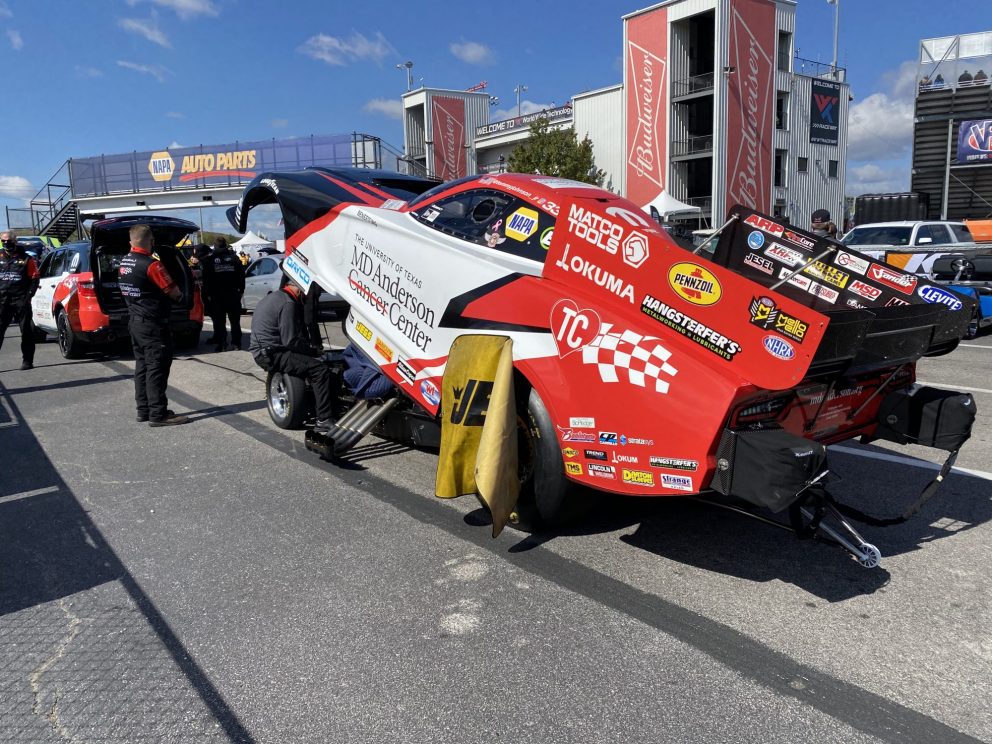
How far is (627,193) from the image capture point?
34312 millimetres

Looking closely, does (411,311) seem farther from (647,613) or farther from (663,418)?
(647,613)

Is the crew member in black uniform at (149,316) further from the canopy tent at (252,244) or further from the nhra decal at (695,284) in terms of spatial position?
the canopy tent at (252,244)

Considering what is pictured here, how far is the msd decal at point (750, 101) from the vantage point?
30547 millimetres

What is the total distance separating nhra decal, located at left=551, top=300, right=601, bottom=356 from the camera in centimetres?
360

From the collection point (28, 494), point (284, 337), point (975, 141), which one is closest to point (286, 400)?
point (284, 337)

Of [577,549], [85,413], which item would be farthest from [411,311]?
[85,413]

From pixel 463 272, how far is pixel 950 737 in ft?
10.3

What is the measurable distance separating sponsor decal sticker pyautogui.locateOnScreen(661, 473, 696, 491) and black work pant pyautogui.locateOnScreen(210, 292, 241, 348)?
33.1ft

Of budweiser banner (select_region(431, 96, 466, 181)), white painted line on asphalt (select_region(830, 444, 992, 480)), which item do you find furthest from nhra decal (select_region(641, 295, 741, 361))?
budweiser banner (select_region(431, 96, 466, 181))

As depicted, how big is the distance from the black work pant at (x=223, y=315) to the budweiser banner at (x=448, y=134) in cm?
3182

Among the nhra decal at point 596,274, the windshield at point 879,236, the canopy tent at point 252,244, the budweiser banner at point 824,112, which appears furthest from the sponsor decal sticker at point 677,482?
the budweiser banner at point 824,112

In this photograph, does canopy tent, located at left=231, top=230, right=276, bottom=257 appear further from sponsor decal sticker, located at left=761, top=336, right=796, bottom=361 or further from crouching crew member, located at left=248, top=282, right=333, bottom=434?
sponsor decal sticker, located at left=761, top=336, right=796, bottom=361

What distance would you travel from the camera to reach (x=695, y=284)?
337cm

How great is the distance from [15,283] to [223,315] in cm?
294
